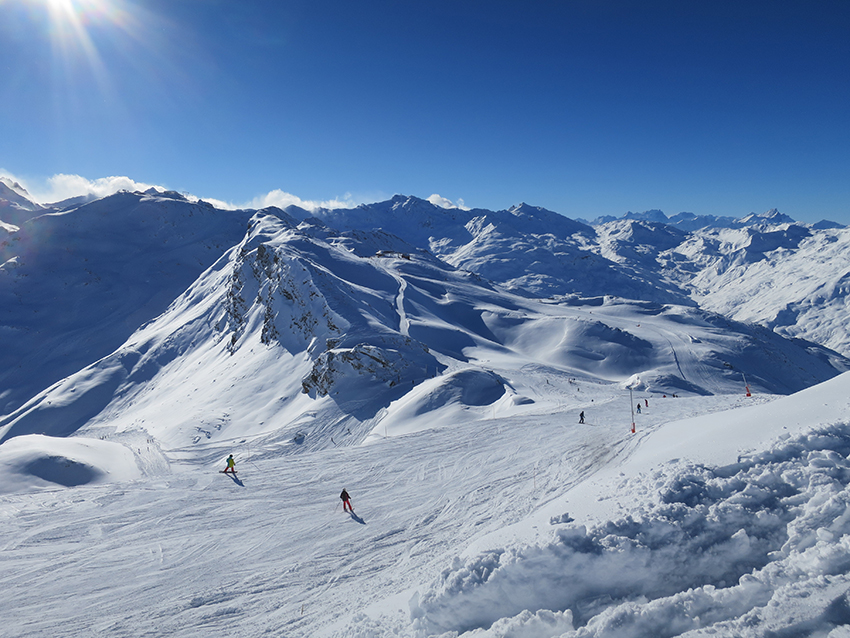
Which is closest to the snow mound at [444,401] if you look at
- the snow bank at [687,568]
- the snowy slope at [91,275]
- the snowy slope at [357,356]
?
the snowy slope at [357,356]

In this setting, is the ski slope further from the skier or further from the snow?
the skier

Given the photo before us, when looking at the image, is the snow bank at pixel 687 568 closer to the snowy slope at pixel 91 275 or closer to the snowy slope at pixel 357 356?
the snowy slope at pixel 357 356

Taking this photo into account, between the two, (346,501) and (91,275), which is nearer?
(346,501)

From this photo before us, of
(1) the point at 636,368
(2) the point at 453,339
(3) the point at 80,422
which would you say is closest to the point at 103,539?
(2) the point at 453,339

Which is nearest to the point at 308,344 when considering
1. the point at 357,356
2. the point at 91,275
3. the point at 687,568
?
the point at 357,356

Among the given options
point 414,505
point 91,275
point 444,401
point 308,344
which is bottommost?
point 414,505

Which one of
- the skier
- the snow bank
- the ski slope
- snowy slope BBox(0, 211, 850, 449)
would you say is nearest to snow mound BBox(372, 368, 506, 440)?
snowy slope BBox(0, 211, 850, 449)

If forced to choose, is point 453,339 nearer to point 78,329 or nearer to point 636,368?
point 636,368

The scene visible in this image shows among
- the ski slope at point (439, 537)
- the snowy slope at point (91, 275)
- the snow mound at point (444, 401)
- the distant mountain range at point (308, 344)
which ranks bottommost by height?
the ski slope at point (439, 537)

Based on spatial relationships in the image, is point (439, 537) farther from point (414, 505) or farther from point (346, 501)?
point (346, 501)
